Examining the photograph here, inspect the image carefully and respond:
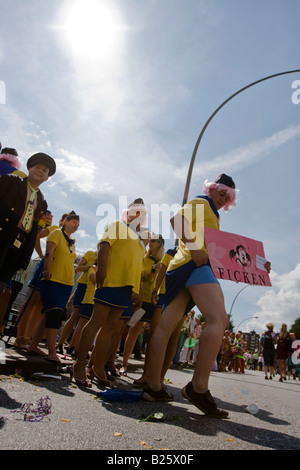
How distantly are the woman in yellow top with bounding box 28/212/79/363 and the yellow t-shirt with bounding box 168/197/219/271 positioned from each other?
167 centimetres

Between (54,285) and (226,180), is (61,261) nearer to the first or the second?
(54,285)

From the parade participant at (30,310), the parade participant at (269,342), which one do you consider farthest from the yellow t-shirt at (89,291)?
the parade participant at (269,342)

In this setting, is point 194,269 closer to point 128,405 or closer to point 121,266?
point 121,266

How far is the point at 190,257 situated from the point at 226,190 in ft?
2.77

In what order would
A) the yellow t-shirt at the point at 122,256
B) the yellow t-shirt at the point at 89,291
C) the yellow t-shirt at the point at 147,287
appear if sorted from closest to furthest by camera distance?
the yellow t-shirt at the point at 122,256, the yellow t-shirt at the point at 147,287, the yellow t-shirt at the point at 89,291

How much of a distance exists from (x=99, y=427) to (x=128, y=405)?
85cm

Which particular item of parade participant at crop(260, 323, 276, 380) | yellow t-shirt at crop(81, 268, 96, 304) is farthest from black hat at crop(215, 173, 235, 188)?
parade participant at crop(260, 323, 276, 380)

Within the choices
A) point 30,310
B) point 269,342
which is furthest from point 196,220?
point 269,342

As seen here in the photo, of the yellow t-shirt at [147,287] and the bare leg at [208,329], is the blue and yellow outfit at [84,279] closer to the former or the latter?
the yellow t-shirt at [147,287]

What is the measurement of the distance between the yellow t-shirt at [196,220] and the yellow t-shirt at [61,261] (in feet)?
5.59

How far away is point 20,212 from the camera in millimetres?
3291

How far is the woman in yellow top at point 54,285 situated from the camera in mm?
4223

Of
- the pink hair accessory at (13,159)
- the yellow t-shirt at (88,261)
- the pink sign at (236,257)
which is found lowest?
the pink sign at (236,257)

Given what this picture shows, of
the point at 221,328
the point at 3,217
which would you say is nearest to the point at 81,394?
the point at 221,328
